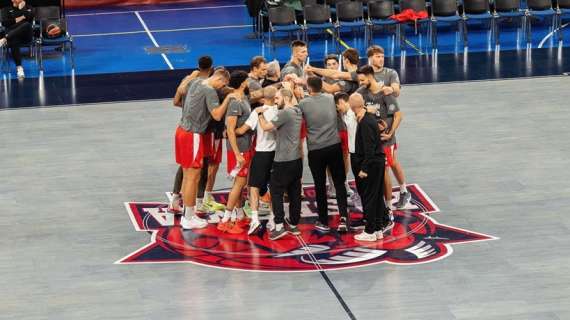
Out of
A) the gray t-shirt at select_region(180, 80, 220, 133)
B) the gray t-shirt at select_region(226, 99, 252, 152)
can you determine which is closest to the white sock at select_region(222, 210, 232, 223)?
the gray t-shirt at select_region(226, 99, 252, 152)

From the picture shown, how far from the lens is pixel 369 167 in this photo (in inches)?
472

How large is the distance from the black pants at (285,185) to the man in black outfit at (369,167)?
65 cm

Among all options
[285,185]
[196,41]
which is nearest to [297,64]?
[285,185]

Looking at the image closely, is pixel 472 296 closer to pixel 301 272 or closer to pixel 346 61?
pixel 301 272

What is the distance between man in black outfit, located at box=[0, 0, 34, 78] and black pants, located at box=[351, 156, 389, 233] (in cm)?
1063

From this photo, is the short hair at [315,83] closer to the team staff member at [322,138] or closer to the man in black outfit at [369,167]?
the team staff member at [322,138]

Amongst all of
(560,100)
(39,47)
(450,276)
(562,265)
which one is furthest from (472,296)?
(39,47)

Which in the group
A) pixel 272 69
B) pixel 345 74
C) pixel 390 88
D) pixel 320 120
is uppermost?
pixel 272 69

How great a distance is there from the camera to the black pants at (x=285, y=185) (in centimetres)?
1227

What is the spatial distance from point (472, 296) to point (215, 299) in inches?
96.5

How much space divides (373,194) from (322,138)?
0.84 metres

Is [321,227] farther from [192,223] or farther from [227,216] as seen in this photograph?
[192,223]

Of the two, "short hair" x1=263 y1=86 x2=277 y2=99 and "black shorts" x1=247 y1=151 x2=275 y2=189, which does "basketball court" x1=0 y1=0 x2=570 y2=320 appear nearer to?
"black shorts" x1=247 y1=151 x2=275 y2=189

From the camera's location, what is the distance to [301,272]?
37.3 feet
